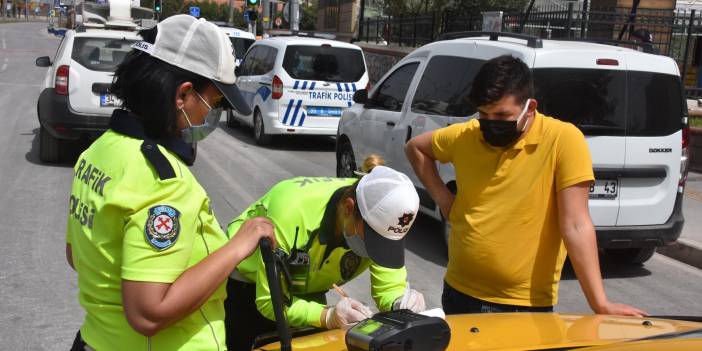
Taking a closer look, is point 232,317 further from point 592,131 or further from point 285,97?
point 285,97

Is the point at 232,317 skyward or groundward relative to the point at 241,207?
skyward

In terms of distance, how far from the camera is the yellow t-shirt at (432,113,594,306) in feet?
10.4

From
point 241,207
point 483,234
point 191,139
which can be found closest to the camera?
point 191,139

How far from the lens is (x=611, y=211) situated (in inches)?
253

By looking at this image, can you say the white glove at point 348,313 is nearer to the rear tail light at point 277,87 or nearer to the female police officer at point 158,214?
the female police officer at point 158,214

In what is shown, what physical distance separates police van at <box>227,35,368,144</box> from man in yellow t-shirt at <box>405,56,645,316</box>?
9.82 m

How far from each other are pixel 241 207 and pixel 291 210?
19.2 ft

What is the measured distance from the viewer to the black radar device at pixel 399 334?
6.93 ft

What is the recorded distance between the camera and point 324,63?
13.2m

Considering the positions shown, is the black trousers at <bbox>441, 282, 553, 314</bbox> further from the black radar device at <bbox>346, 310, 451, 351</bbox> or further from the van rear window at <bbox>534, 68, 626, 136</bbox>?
the van rear window at <bbox>534, 68, 626, 136</bbox>

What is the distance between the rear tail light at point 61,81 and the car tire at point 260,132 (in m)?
3.83

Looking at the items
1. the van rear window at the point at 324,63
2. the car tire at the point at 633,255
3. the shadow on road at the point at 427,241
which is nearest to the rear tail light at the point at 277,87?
the van rear window at the point at 324,63

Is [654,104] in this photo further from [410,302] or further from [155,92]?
[155,92]

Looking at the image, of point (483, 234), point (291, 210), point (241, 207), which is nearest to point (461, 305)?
point (483, 234)
